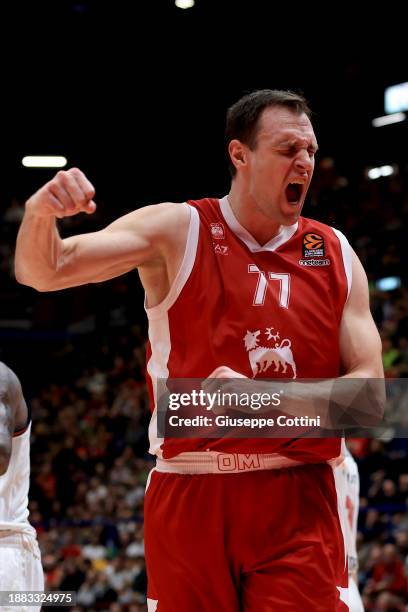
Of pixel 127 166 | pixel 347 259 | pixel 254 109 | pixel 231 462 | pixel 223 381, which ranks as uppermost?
pixel 127 166

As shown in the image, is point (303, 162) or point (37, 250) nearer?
point (37, 250)

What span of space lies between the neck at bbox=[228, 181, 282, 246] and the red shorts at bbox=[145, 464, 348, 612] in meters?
0.88

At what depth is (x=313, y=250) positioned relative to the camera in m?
3.74

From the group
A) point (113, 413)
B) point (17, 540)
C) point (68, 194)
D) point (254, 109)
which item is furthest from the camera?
point (113, 413)

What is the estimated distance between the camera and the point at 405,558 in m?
9.72

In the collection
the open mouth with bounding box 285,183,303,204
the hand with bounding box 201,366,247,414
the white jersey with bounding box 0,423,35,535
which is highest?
the open mouth with bounding box 285,183,303,204

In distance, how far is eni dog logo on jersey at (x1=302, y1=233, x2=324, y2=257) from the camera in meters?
3.73

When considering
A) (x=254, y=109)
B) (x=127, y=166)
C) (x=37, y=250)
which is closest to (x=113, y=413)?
(x=127, y=166)

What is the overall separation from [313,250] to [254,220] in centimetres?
25

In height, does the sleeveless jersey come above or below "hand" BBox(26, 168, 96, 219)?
below

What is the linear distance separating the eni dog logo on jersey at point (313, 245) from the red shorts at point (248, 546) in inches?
31.6

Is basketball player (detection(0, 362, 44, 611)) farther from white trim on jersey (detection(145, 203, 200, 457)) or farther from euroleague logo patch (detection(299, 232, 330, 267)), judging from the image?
euroleague logo patch (detection(299, 232, 330, 267))

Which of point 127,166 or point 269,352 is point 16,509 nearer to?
point 269,352

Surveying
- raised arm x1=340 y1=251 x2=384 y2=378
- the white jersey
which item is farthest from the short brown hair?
the white jersey
